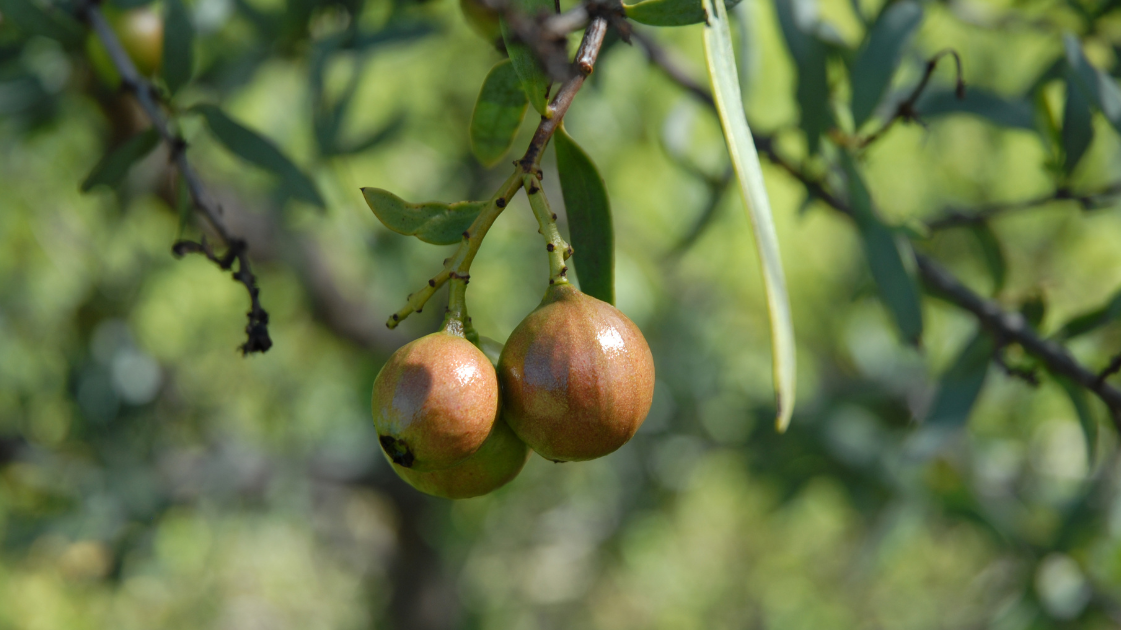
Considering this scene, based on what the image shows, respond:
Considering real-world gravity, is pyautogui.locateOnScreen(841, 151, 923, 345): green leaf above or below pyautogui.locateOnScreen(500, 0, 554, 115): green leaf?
below

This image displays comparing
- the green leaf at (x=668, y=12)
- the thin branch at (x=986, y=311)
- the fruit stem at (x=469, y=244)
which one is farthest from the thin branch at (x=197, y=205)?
the thin branch at (x=986, y=311)

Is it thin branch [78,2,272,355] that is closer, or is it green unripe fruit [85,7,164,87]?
thin branch [78,2,272,355]

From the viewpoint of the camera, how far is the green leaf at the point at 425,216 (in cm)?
62

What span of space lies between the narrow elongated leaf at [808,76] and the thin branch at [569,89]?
52 centimetres

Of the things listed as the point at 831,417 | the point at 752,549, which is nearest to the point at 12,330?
the point at 831,417

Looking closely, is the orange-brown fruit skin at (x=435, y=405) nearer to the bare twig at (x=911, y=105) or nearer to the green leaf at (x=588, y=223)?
the green leaf at (x=588, y=223)

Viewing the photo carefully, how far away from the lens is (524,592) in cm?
607

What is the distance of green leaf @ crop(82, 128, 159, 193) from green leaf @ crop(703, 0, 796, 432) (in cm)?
82

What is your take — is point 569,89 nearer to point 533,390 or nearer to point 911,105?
point 533,390

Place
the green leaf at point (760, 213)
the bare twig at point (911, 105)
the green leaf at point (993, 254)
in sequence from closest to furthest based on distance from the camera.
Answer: the green leaf at point (760, 213) < the bare twig at point (911, 105) < the green leaf at point (993, 254)

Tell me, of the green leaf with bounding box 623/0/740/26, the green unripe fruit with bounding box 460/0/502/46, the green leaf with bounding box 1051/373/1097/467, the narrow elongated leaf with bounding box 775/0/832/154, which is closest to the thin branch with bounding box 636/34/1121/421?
the green leaf with bounding box 1051/373/1097/467

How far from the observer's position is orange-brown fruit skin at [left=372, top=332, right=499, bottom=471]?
0.58 m

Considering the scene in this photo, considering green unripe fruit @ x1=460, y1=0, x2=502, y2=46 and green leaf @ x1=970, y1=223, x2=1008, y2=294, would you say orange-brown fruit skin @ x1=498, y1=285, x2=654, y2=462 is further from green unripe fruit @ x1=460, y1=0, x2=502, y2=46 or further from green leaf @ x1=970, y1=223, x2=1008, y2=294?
green leaf @ x1=970, y1=223, x2=1008, y2=294

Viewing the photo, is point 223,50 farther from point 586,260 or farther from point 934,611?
point 934,611
